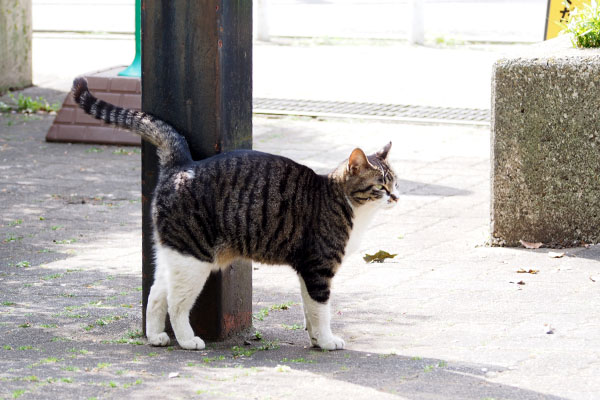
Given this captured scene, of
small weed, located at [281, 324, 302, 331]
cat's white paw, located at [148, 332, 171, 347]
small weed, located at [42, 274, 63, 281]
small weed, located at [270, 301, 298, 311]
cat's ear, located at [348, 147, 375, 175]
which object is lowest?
small weed, located at [42, 274, 63, 281]

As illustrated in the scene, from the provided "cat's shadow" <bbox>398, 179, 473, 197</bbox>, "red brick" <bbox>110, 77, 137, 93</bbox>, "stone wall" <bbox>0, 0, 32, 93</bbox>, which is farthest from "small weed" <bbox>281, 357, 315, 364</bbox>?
"stone wall" <bbox>0, 0, 32, 93</bbox>

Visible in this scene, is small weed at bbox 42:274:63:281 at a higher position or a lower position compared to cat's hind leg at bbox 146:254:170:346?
lower

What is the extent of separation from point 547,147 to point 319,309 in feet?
8.53

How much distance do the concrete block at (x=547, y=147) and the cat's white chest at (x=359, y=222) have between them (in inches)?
81.1

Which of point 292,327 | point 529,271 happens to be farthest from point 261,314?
point 529,271

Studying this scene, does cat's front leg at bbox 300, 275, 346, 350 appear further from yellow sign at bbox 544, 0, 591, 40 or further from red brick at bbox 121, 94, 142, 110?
yellow sign at bbox 544, 0, 591, 40

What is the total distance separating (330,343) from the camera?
4.89 metres

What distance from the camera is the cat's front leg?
4.87 meters

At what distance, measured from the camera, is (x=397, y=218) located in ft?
25.5

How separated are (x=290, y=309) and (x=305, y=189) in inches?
41.1

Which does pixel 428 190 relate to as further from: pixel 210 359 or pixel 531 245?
pixel 210 359

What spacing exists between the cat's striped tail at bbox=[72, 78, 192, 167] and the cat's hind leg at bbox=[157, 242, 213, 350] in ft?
1.57

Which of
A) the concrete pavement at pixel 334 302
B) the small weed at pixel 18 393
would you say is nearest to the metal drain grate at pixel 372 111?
the concrete pavement at pixel 334 302

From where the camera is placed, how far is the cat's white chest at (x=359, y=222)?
197 inches
